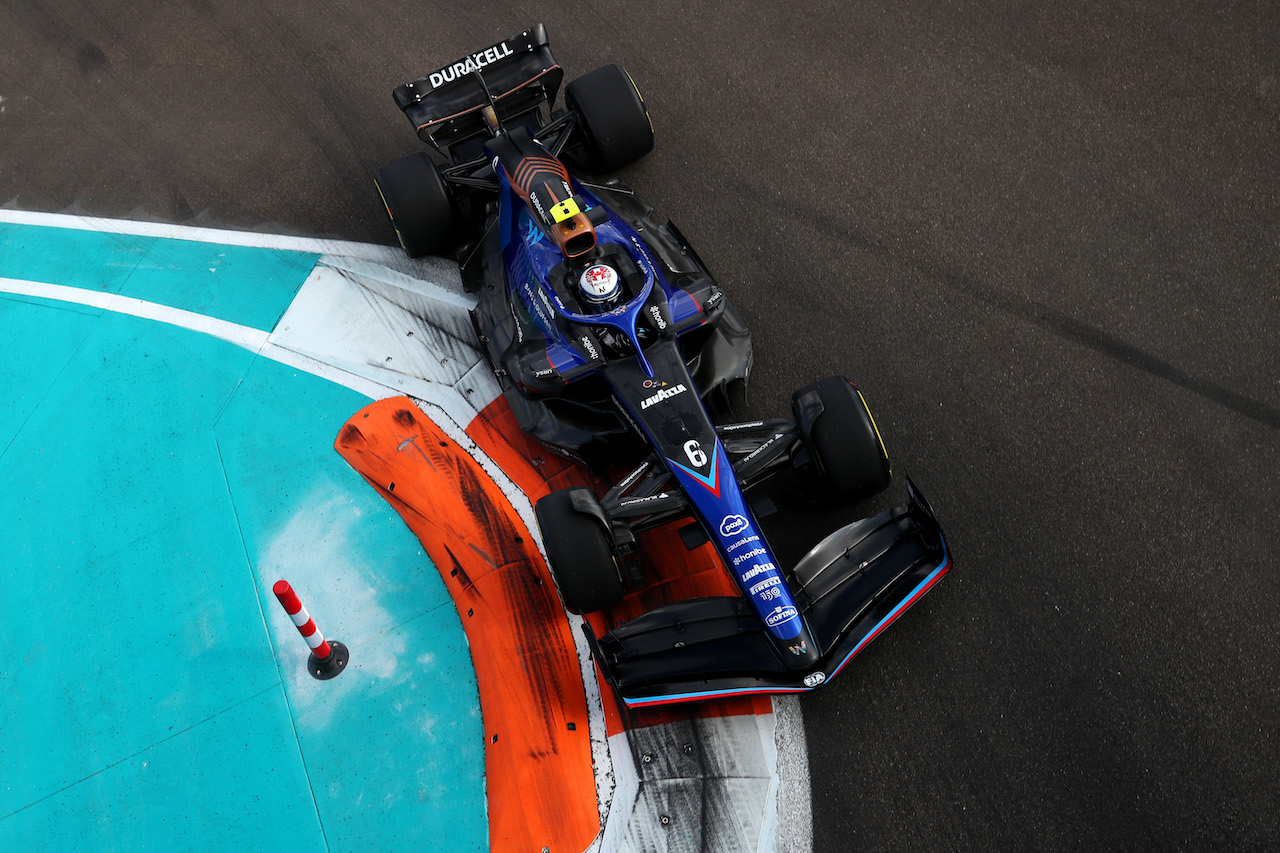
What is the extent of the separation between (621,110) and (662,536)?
306 cm

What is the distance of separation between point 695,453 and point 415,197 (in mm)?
2850

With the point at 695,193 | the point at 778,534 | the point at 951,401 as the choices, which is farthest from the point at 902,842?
the point at 695,193

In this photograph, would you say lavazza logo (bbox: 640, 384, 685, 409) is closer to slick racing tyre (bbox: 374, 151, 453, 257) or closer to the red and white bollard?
the red and white bollard

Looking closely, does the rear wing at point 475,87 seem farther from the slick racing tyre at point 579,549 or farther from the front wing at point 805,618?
the front wing at point 805,618

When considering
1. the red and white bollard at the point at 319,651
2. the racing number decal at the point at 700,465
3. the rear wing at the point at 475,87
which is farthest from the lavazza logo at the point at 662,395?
the rear wing at the point at 475,87

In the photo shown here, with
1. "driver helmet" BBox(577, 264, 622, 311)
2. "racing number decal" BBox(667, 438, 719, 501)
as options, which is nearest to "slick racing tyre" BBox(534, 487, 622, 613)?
"racing number decal" BBox(667, 438, 719, 501)

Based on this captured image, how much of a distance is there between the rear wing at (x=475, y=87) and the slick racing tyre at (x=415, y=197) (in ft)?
0.75

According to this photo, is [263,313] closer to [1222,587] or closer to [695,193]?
[695,193]

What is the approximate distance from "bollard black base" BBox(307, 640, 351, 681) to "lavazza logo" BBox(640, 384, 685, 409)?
2326 millimetres

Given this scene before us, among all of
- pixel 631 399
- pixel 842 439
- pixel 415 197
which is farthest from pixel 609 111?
pixel 842 439

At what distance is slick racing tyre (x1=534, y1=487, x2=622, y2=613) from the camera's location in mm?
4668

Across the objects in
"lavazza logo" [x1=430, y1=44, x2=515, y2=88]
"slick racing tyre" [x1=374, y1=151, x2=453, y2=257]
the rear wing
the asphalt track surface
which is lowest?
the asphalt track surface

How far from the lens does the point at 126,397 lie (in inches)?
250

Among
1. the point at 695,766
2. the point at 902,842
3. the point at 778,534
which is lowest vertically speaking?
the point at 902,842
